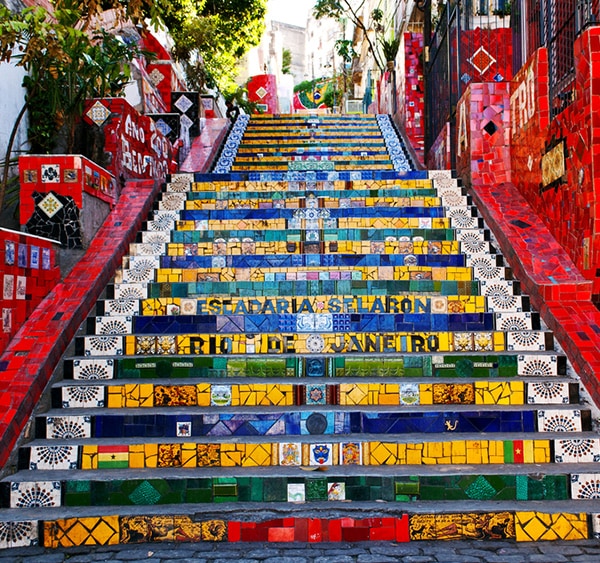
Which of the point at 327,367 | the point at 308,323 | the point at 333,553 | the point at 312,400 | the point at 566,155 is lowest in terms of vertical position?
the point at 333,553

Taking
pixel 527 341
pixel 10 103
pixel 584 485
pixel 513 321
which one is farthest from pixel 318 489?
pixel 10 103

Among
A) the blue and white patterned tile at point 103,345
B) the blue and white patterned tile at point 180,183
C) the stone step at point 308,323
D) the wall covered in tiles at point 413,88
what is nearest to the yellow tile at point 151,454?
the blue and white patterned tile at point 103,345

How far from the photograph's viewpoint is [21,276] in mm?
3893

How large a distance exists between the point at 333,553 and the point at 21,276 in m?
2.66

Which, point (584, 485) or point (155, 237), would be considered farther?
point (155, 237)

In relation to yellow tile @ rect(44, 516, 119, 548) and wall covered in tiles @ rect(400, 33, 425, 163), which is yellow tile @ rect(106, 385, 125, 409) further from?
wall covered in tiles @ rect(400, 33, 425, 163)

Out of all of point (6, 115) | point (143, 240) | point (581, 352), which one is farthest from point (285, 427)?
point (6, 115)

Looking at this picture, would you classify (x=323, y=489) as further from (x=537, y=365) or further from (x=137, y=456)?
(x=537, y=365)

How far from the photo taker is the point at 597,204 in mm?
3977

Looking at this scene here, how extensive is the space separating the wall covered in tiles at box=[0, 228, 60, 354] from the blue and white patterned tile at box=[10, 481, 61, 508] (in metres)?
1.02

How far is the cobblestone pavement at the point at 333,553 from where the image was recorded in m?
2.61

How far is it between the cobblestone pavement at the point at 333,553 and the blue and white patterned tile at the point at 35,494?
0.26m

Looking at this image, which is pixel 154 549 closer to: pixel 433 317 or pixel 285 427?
pixel 285 427

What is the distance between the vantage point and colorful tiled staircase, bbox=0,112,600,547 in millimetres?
2848
